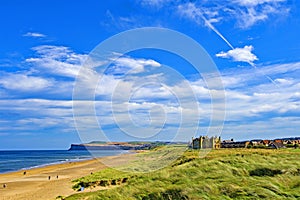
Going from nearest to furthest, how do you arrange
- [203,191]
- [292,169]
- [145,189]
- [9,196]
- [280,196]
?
[280,196], [203,191], [145,189], [292,169], [9,196]

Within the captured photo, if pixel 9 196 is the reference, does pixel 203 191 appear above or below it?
above

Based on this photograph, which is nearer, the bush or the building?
the bush

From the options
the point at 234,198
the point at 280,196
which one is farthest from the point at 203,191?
the point at 280,196

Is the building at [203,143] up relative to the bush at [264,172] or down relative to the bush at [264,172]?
up

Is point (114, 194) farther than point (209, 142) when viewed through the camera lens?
No

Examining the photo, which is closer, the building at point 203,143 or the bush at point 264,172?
the bush at point 264,172

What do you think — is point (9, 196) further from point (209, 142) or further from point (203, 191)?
point (209, 142)

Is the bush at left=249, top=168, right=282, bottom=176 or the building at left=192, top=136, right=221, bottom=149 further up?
the building at left=192, top=136, right=221, bottom=149

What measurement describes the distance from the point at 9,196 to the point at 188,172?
1820 cm

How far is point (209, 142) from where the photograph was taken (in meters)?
60.8

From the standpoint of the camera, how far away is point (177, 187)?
35.7ft

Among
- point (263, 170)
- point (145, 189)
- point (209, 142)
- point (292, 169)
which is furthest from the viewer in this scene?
point (209, 142)

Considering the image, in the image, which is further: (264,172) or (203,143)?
(203,143)

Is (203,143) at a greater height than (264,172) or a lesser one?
greater
